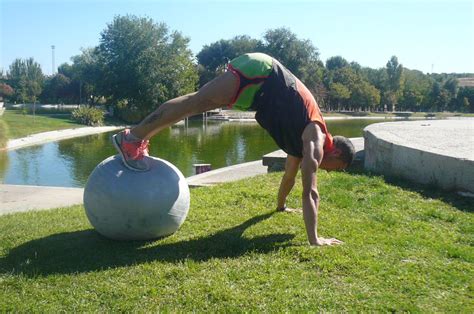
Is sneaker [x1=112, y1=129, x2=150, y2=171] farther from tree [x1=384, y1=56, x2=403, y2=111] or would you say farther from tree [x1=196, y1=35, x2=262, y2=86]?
tree [x1=384, y1=56, x2=403, y2=111]

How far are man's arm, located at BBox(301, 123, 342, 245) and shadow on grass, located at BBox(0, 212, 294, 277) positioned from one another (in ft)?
1.29

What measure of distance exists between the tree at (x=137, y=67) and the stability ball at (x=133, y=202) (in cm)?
5369

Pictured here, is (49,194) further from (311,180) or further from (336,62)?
(336,62)

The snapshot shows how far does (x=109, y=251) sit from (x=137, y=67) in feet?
180

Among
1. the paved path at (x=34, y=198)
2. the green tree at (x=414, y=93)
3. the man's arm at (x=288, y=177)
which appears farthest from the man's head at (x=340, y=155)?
the green tree at (x=414, y=93)

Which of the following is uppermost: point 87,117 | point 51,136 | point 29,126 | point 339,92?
point 339,92

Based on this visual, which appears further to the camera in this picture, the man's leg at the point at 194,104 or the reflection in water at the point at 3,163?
the reflection in water at the point at 3,163

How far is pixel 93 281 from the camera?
437cm

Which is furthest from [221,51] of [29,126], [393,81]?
[29,126]

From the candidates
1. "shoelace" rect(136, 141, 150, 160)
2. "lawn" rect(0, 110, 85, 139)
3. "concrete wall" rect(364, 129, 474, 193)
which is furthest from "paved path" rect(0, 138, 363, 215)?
"lawn" rect(0, 110, 85, 139)

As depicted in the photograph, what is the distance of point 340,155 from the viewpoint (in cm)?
570

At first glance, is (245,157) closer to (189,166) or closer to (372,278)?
(189,166)

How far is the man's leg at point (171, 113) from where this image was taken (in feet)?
18.1

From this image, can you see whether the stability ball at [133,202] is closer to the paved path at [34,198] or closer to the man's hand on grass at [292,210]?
the man's hand on grass at [292,210]
